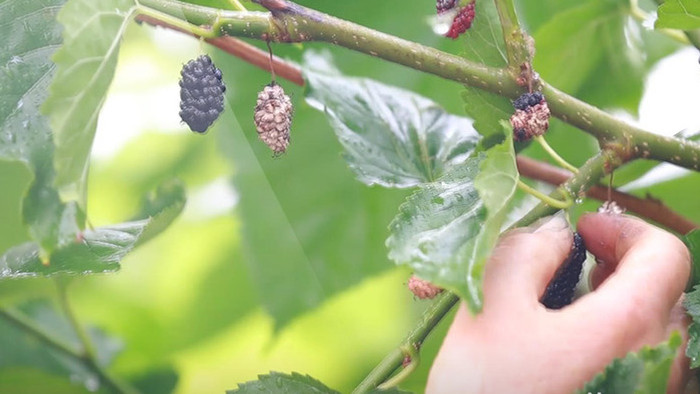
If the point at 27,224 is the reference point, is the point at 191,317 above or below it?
below

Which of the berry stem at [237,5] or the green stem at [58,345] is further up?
the berry stem at [237,5]

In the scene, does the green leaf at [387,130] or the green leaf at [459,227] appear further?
the green leaf at [387,130]

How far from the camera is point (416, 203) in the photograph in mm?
243

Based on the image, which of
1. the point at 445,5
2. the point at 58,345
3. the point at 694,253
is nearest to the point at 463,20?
the point at 445,5

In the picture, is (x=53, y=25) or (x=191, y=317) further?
(x=191, y=317)

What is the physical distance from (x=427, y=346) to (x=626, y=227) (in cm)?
8

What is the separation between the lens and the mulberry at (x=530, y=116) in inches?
10.8

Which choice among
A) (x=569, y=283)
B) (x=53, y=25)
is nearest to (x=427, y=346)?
(x=569, y=283)

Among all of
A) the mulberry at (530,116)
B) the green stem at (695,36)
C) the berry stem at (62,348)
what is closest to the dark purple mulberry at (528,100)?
the mulberry at (530,116)

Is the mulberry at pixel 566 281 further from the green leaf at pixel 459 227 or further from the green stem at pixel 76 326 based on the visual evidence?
the green stem at pixel 76 326

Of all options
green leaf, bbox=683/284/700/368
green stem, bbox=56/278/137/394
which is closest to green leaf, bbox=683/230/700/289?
green leaf, bbox=683/284/700/368

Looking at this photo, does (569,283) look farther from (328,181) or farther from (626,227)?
(328,181)

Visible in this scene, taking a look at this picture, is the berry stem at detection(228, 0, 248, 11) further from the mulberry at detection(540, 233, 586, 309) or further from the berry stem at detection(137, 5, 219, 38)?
the mulberry at detection(540, 233, 586, 309)

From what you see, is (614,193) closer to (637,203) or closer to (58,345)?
(637,203)
